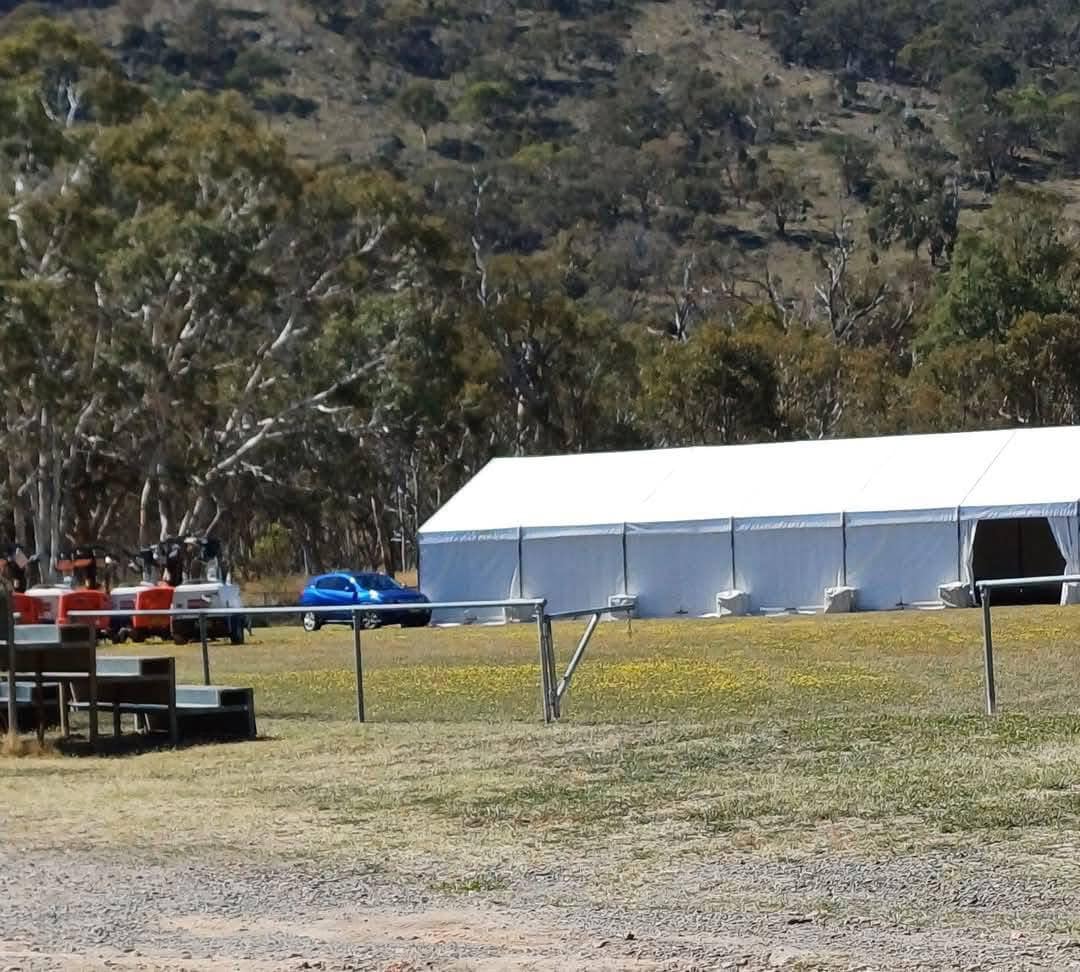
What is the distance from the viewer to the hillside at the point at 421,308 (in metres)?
56.8

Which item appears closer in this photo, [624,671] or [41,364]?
[624,671]

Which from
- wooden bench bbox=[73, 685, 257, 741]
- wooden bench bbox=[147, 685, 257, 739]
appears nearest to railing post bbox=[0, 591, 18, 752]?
wooden bench bbox=[73, 685, 257, 741]

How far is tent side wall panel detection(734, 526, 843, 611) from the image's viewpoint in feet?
152

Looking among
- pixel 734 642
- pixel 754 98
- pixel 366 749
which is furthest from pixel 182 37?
pixel 366 749

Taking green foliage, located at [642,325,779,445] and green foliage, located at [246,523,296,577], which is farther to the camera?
green foliage, located at [642,325,779,445]

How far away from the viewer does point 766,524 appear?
46.8 meters

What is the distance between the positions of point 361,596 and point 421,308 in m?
14.4

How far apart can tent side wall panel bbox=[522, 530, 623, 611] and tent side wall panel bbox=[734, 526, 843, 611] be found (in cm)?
293

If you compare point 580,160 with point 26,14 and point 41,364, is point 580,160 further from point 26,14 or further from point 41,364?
point 41,364

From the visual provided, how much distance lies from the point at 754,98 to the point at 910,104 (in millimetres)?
14259

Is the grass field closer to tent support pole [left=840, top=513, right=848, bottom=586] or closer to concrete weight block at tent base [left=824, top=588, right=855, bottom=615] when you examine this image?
concrete weight block at tent base [left=824, top=588, right=855, bottom=615]

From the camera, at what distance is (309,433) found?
Answer: 205 ft

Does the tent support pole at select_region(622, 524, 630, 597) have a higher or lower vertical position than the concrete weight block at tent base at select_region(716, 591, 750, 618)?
higher

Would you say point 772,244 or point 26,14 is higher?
point 26,14
